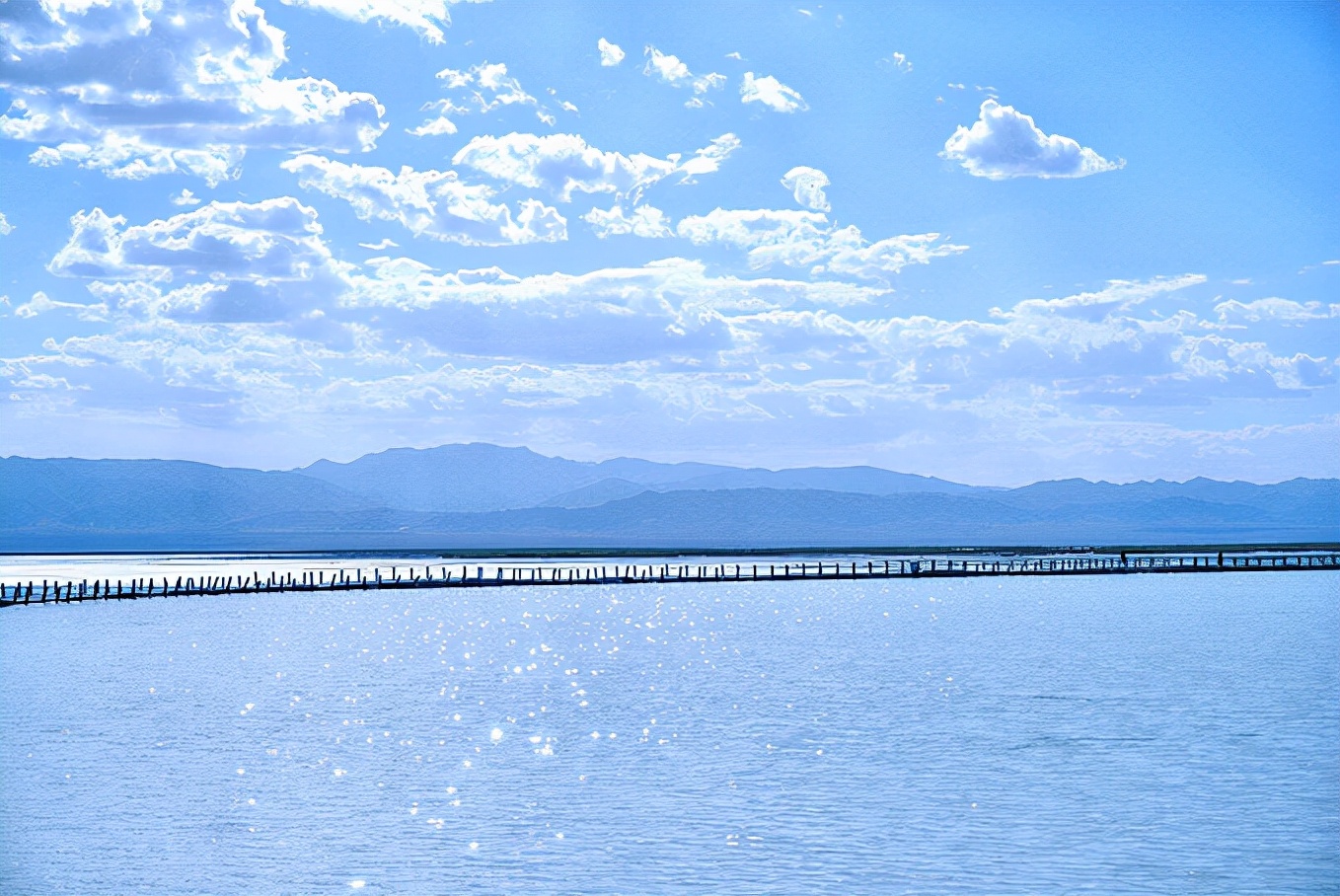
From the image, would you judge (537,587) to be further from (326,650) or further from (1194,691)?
(1194,691)

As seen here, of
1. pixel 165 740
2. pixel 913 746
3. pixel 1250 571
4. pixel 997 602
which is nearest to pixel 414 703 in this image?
pixel 165 740

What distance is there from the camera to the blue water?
25172mm

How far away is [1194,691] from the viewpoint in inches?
1945

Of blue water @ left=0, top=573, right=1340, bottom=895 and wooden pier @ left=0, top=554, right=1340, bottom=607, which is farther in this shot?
wooden pier @ left=0, top=554, right=1340, bottom=607

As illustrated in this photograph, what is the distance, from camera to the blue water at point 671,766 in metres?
25.2

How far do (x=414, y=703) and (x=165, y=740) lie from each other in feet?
34.3

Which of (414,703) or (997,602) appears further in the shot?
(997,602)

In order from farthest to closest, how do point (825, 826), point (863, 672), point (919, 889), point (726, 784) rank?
point (863, 672) < point (726, 784) < point (825, 826) < point (919, 889)

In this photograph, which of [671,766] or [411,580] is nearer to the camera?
[671,766]

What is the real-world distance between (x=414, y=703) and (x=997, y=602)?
249 feet

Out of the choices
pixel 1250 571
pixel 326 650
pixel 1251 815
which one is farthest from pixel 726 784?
pixel 1250 571

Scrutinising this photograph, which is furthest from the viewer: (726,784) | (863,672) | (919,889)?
(863,672)

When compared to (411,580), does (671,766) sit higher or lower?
higher

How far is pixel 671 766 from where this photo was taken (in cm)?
3484
